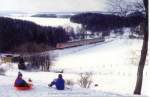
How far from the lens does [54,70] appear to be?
1673mm

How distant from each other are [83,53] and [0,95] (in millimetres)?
423

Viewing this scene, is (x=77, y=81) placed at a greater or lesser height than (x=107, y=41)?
lesser

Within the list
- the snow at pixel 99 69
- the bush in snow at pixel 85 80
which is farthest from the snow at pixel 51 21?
the bush in snow at pixel 85 80

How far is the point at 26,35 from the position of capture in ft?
5.42

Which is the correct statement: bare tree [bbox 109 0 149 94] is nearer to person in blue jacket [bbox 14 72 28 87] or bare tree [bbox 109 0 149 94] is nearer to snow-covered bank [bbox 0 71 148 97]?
snow-covered bank [bbox 0 71 148 97]

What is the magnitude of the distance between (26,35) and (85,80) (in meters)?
0.35

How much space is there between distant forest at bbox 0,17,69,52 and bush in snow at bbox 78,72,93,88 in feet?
0.61

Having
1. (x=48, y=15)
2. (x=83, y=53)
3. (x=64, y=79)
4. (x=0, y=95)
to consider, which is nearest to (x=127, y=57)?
(x=83, y=53)

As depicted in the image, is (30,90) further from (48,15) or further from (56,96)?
(48,15)

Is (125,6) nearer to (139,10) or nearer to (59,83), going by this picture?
(139,10)

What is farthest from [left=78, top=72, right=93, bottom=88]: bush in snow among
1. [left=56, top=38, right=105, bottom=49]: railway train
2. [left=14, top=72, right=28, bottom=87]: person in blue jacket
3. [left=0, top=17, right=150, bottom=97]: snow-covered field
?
[left=14, top=72, right=28, bottom=87]: person in blue jacket

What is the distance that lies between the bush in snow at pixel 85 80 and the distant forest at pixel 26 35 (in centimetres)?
19

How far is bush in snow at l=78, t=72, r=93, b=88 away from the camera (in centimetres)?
169

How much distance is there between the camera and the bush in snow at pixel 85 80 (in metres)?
1.69
